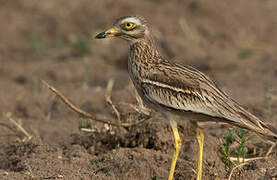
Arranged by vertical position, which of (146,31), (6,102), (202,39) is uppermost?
(202,39)

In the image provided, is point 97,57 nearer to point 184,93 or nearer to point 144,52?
point 144,52

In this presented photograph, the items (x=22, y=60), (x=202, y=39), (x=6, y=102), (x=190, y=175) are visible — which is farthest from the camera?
(x=202, y=39)

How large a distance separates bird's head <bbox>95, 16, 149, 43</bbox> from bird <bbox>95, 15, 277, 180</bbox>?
4 centimetres

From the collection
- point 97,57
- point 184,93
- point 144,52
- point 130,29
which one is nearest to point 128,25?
point 130,29

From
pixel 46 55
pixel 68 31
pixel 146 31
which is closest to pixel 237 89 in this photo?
pixel 146 31

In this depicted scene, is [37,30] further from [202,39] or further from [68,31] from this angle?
[202,39]

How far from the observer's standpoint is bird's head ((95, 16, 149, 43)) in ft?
16.9

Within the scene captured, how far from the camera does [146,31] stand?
5.20 metres

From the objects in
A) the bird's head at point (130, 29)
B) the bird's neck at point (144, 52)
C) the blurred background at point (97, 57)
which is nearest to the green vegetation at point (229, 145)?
the blurred background at point (97, 57)

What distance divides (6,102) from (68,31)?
3728 mm

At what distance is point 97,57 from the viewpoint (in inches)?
379

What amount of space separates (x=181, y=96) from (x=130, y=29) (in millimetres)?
819

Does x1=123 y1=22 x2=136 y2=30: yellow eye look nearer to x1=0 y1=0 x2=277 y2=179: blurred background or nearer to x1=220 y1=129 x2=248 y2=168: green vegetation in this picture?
x1=0 y1=0 x2=277 y2=179: blurred background

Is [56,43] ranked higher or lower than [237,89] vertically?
higher
